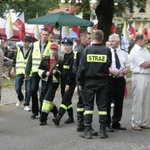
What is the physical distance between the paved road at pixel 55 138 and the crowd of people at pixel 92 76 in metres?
0.22

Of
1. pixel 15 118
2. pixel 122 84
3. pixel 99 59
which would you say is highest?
pixel 99 59

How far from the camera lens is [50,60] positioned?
9.22 meters

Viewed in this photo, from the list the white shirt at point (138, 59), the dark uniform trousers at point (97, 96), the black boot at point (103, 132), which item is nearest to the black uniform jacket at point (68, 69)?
the dark uniform trousers at point (97, 96)

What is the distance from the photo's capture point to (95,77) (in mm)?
7848

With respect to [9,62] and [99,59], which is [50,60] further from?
[9,62]

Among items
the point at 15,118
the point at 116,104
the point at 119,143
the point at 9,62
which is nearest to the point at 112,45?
the point at 116,104

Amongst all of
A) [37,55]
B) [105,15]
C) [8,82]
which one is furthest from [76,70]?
[8,82]

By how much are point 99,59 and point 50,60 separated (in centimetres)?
174

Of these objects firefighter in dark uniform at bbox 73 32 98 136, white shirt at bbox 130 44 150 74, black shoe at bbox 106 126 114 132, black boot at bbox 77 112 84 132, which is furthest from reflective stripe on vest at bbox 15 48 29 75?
white shirt at bbox 130 44 150 74

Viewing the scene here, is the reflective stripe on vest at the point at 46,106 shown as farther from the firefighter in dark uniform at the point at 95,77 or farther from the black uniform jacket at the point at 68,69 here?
the firefighter in dark uniform at the point at 95,77

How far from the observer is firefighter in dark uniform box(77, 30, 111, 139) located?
25.5 feet

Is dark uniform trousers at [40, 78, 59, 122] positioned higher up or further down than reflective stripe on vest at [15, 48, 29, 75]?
further down

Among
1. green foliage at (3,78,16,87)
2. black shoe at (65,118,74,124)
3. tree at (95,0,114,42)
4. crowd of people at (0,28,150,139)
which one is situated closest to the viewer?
crowd of people at (0,28,150,139)

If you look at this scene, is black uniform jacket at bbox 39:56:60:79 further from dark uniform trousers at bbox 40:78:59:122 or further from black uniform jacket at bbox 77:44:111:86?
black uniform jacket at bbox 77:44:111:86
